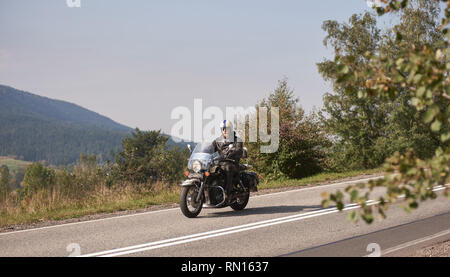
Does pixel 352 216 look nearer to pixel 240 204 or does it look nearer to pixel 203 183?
pixel 203 183

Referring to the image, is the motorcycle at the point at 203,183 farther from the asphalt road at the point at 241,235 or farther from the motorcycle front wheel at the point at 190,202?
the asphalt road at the point at 241,235

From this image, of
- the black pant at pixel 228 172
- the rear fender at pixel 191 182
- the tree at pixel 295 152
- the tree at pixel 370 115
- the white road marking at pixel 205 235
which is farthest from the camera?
the tree at pixel 370 115

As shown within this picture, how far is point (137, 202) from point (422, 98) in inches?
426

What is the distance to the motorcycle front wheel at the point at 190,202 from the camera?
30.6ft

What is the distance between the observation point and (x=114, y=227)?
351 inches

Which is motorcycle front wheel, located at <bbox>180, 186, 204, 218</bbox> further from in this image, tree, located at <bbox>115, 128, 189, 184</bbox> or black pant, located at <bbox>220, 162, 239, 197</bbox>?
tree, located at <bbox>115, 128, 189, 184</bbox>

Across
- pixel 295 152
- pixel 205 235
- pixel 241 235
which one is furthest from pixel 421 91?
pixel 295 152

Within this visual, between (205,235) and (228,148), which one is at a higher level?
(228,148)

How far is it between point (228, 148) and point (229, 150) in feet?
0.20

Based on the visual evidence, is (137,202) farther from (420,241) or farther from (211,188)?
(420,241)

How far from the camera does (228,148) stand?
32.4 feet

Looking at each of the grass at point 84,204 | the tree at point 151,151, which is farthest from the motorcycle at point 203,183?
the tree at point 151,151

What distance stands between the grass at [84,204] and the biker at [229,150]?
332cm
